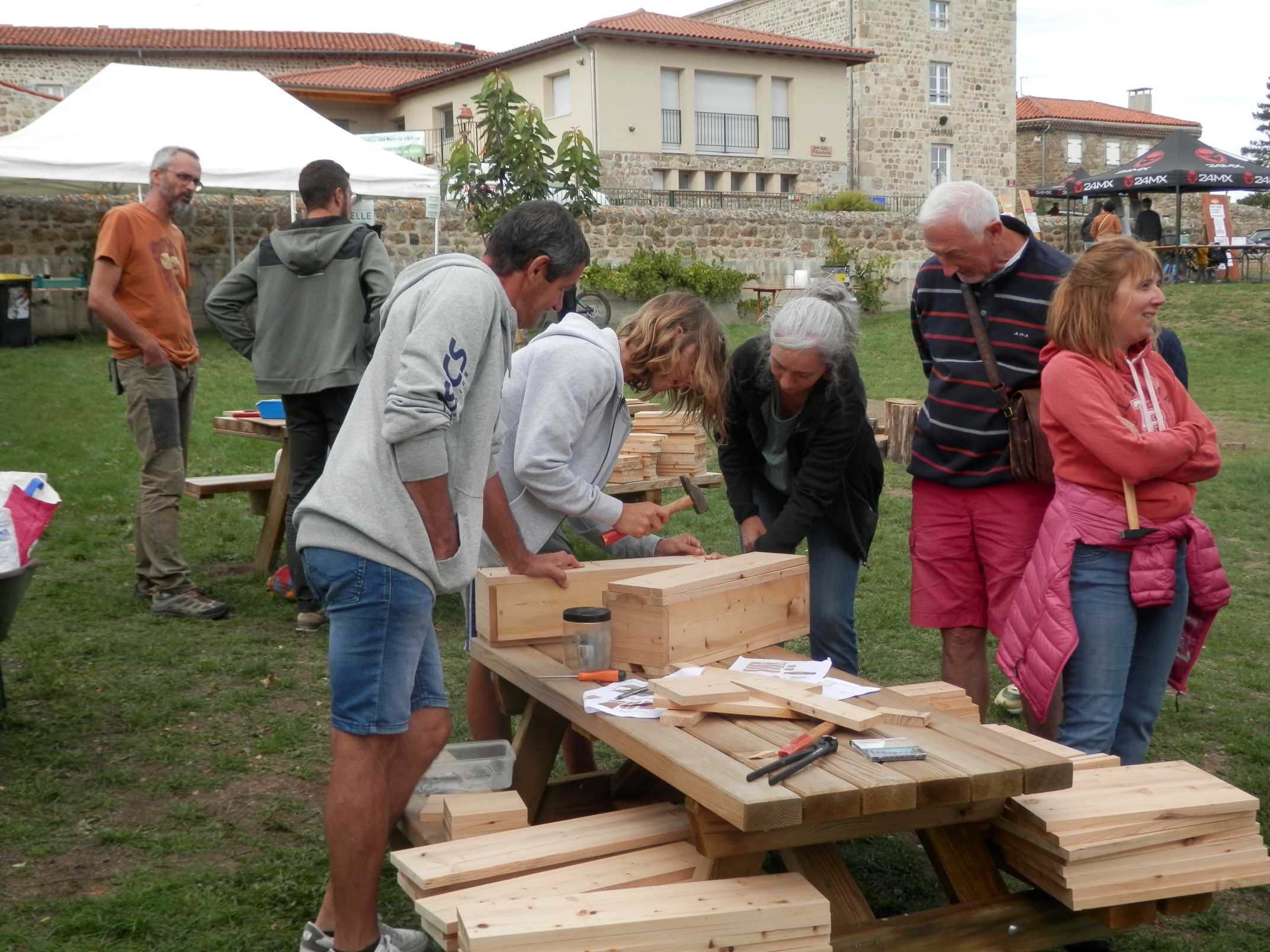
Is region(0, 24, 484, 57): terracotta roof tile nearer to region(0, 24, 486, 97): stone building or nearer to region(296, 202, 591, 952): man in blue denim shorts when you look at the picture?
region(0, 24, 486, 97): stone building

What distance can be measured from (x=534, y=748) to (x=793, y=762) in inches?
49.2

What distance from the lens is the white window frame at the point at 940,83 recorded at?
3838 cm

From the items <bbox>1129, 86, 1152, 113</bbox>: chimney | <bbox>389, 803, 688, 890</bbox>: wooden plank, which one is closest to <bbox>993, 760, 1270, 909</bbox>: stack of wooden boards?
<bbox>389, 803, 688, 890</bbox>: wooden plank

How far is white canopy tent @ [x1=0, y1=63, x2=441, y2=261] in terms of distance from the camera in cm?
1217

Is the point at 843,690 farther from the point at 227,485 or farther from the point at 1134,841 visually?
the point at 227,485

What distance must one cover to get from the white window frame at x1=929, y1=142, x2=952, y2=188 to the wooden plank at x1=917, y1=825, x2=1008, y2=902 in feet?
123

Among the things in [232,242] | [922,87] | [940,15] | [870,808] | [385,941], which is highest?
[940,15]

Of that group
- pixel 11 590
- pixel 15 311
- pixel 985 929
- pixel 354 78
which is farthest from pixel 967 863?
pixel 354 78

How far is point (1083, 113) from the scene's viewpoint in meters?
50.9

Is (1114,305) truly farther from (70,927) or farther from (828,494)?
(70,927)

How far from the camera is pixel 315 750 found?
14.4 ft

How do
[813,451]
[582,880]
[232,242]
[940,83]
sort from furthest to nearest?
[940,83], [232,242], [813,451], [582,880]

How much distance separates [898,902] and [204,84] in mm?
12718

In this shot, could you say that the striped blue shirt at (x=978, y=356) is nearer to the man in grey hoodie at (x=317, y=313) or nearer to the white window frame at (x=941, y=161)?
the man in grey hoodie at (x=317, y=313)
